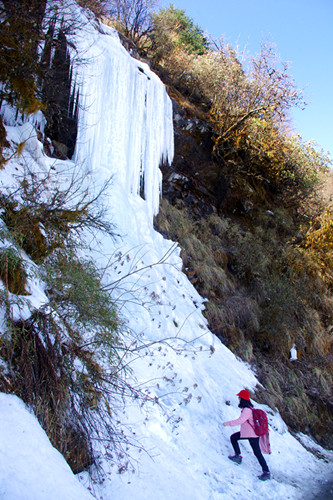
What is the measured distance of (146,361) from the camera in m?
4.30

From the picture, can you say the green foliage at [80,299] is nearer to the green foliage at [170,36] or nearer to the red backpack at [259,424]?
the red backpack at [259,424]

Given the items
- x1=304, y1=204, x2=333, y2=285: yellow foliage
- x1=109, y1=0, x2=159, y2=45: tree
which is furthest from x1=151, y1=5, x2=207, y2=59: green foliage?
x1=304, y1=204, x2=333, y2=285: yellow foliage

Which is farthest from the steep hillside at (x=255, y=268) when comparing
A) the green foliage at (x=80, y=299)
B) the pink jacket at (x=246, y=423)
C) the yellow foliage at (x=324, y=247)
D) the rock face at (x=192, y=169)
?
the green foliage at (x=80, y=299)

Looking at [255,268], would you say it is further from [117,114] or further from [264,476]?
[264,476]

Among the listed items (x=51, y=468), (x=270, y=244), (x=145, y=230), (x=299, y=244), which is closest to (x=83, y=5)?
(x=145, y=230)

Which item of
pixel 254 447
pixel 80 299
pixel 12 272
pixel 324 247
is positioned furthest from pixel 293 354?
pixel 12 272

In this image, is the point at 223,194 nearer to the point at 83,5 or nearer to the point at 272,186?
the point at 272,186

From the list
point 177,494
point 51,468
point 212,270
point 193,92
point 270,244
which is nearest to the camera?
point 51,468

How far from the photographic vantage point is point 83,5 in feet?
18.8

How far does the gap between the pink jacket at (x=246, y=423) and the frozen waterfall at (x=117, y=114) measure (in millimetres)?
4497

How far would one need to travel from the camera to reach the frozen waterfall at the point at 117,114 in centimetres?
638

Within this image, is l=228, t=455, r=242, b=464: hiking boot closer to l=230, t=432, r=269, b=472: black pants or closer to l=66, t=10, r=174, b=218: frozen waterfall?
l=230, t=432, r=269, b=472: black pants

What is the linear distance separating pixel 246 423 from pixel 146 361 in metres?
1.41

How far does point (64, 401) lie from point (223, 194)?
976cm
